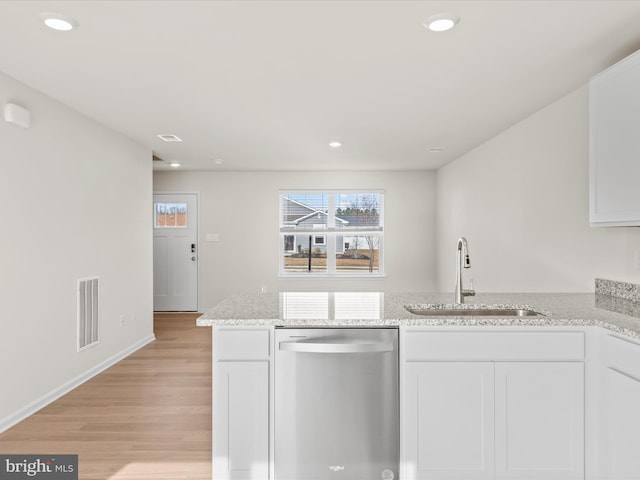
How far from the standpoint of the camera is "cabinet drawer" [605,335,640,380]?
1747mm

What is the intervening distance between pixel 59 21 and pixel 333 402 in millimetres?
2245

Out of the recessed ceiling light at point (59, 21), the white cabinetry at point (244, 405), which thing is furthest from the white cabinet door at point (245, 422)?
the recessed ceiling light at point (59, 21)

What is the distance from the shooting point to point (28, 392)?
3.05m

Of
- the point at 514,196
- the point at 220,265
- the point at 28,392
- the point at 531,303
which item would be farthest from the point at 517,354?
the point at 220,265

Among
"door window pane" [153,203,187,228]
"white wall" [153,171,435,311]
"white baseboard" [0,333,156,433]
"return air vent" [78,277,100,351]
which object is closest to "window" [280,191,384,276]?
"white wall" [153,171,435,311]

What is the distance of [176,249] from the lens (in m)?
7.06

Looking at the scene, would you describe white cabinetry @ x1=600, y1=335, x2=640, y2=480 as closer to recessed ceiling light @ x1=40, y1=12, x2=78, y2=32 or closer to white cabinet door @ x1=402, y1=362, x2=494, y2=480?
white cabinet door @ x1=402, y1=362, x2=494, y2=480

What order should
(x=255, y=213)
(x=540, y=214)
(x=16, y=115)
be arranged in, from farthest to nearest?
1. (x=255, y=213)
2. (x=540, y=214)
3. (x=16, y=115)

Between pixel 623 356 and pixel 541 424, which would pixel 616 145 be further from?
pixel 541 424

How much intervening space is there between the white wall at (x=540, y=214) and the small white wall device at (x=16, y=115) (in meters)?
3.86

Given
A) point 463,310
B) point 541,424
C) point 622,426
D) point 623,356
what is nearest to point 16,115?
point 463,310

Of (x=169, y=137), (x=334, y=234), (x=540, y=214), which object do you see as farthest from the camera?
(x=334, y=234)

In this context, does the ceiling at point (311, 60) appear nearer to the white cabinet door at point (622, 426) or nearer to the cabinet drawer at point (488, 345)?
the cabinet drawer at point (488, 345)

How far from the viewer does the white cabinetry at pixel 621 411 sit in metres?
1.75
